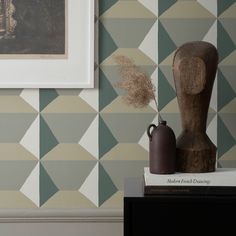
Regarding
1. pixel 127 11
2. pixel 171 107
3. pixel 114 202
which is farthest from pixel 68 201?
pixel 127 11

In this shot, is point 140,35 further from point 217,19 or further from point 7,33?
point 7,33

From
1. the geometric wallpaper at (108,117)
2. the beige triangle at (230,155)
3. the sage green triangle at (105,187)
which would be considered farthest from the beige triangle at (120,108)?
the beige triangle at (230,155)

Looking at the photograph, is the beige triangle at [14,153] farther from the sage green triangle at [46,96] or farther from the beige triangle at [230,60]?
the beige triangle at [230,60]

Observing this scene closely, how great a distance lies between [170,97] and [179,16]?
31 centimetres

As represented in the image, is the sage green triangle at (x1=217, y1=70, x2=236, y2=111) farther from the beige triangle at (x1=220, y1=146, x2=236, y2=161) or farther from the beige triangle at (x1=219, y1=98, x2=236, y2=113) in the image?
the beige triangle at (x1=220, y1=146, x2=236, y2=161)

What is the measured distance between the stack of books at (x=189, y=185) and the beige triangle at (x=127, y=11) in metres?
0.71

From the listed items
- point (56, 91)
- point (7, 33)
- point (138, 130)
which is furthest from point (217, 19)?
point (7, 33)

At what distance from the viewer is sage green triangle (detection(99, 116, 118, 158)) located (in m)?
1.93

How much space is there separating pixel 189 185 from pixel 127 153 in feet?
1.67

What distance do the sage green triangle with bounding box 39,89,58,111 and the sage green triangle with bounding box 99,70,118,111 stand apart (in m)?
0.17

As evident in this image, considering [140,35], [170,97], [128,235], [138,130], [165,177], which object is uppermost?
[140,35]

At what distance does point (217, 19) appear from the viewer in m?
1.90

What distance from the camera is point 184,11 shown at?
1.91m

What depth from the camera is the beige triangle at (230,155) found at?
1.92 meters
